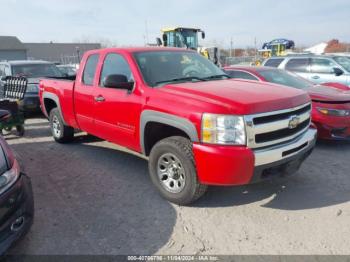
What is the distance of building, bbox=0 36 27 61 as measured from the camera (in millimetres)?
48812

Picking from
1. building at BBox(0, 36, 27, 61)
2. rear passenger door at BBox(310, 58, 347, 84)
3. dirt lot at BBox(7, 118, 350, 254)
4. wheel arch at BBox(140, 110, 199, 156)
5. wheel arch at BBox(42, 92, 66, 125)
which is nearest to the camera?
dirt lot at BBox(7, 118, 350, 254)

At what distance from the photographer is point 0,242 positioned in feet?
8.59

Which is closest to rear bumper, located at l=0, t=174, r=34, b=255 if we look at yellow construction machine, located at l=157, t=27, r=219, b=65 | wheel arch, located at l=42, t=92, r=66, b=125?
wheel arch, located at l=42, t=92, r=66, b=125

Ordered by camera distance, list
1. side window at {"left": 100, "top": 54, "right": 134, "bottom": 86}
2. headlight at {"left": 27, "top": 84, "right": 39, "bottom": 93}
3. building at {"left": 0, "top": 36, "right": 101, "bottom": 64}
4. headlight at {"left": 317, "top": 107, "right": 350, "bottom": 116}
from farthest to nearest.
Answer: building at {"left": 0, "top": 36, "right": 101, "bottom": 64} < headlight at {"left": 27, "top": 84, "right": 39, "bottom": 93} < headlight at {"left": 317, "top": 107, "right": 350, "bottom": 116} < side window at {"left": 100, "top": 54, "right": 134, "bottom": 86}

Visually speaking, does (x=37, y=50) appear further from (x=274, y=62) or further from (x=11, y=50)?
(x=274, y=62)

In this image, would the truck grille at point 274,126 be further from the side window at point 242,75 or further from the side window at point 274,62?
the side window at point 274,62

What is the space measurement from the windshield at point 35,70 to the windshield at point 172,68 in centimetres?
657

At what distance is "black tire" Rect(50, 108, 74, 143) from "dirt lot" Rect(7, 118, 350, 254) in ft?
3.87

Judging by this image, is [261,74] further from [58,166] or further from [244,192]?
[58,166]

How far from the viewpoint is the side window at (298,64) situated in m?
9.93

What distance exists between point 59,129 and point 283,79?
4661 mm

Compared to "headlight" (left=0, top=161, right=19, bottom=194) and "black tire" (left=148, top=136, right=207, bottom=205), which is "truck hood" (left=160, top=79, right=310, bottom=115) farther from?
"headlight" (left=0, top=161, right=19, bottom=194)

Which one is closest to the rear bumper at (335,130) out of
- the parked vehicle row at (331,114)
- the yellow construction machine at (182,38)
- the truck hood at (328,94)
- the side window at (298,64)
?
the parked vehicle row at (331,114)

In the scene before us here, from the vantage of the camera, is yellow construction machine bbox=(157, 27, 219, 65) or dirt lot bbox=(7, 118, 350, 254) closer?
dirt lot bbox=(7, 118, 350, 254)
